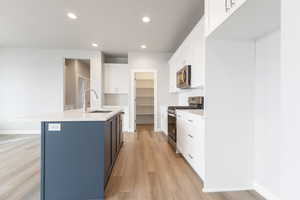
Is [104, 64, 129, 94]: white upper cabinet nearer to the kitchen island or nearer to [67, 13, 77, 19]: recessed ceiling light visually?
[67, 13, 77, 19]: recessed ceiling light

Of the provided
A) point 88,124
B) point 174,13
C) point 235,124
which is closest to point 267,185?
point 235,124

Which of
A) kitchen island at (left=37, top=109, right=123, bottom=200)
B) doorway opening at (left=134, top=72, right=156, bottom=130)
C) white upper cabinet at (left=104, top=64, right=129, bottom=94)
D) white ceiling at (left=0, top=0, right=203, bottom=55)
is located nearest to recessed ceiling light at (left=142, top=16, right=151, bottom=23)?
white ceiling at (left=0, top=0, right=203, bottom=55)

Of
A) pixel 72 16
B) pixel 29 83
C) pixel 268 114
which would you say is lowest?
pixel 268 114

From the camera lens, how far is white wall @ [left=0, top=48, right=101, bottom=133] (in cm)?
523

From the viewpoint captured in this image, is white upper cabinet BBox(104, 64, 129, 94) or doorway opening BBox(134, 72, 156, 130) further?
doorway opening BBox(134, 72, 156, 130)

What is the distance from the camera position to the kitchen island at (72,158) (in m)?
1.71

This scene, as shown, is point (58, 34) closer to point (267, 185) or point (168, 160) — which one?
point (168, 160)

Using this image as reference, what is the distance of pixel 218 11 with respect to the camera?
5.50 ft

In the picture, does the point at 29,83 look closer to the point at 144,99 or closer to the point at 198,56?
the point at 144,99

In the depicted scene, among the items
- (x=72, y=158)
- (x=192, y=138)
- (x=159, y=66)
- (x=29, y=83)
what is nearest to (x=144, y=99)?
(x=159, y=66)

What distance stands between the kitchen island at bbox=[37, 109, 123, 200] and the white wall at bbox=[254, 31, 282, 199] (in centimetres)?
184

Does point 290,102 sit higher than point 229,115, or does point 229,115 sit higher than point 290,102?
point 290,102

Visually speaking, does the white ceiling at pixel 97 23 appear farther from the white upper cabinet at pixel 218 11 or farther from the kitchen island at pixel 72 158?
the kitchen island at pixel 72 158

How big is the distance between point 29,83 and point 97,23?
3.49 m
